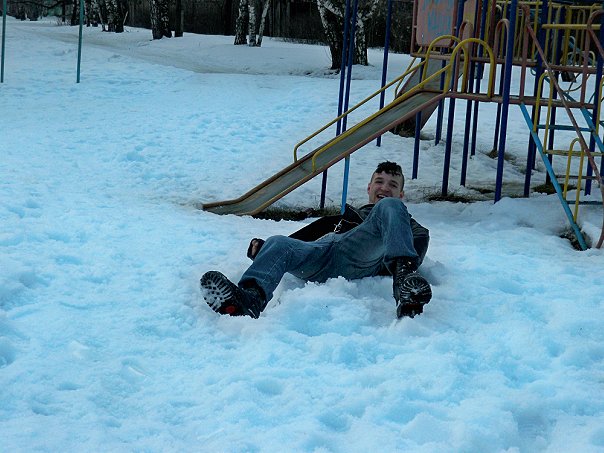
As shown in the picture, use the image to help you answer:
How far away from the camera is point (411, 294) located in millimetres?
4344

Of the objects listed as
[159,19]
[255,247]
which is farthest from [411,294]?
[159,19]

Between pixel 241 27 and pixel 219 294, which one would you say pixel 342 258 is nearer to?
pixel 219 294

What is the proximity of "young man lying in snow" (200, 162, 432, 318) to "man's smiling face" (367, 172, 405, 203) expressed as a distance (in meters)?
0.12

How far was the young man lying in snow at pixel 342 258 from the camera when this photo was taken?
4410 mm

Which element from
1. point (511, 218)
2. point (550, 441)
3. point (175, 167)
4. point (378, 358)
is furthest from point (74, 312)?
point (175, 167)

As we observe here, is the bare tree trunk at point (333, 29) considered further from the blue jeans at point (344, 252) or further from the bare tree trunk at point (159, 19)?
the blue jeans at point (344, 252)

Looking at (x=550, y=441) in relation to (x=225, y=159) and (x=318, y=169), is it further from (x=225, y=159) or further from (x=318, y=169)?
(x=225, y=159)

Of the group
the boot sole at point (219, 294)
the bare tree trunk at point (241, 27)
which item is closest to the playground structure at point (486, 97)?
the boot sole at point (219, 294)

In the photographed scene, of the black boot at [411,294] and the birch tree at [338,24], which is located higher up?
the birch tree at [338,24]

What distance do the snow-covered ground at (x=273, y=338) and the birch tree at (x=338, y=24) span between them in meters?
8.72

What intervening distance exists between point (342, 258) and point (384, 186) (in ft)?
2.20

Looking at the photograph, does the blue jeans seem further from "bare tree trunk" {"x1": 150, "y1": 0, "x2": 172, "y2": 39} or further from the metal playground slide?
"bare tree trunk" {"x1": 150, "y1": 0, "x2": 172, "y2": 39}

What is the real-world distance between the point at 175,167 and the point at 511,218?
409 cm

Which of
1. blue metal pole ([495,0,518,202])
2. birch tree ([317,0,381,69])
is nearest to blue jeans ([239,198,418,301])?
blue metal pole ([495,0,518,202])
